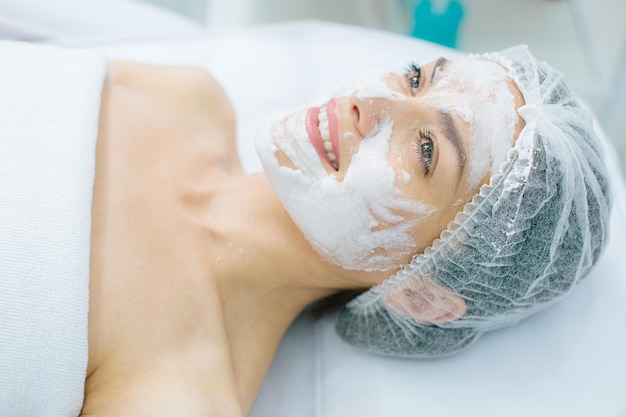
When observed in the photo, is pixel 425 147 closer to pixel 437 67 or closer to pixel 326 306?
pixel 437 67

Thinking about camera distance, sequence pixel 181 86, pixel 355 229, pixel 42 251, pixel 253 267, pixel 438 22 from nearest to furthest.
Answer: pixel 42 251 < pixel 355 229 < pixel 253 267 < pixel 181 86 < pixel 438 22

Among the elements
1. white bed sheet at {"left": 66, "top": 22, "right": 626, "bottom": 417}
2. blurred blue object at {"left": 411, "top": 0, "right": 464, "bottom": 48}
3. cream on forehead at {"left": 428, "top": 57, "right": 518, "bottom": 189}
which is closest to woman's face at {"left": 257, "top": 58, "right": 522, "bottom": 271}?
cream on forehead at {"left": 428, "top": 57, "right": 518, "bottom": 189}

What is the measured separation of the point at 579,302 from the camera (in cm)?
131

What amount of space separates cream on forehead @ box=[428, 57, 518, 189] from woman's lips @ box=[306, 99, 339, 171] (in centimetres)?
17

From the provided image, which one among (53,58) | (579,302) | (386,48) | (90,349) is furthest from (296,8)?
(90,349)

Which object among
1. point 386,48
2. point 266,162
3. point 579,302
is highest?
point 386,48

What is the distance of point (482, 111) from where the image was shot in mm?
1056

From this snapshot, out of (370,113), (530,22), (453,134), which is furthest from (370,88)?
(530,22)

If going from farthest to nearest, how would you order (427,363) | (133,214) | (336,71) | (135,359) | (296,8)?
(296,8) < (336,71) < (427,363) < (133,214) < (135,359)

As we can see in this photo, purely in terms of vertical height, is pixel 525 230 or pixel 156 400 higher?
pixel 525 230

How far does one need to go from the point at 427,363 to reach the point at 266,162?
1.69 ft

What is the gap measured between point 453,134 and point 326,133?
218 mm

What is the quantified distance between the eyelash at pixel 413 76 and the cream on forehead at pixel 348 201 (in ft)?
0.36

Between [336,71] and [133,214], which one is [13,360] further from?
[336,71]
